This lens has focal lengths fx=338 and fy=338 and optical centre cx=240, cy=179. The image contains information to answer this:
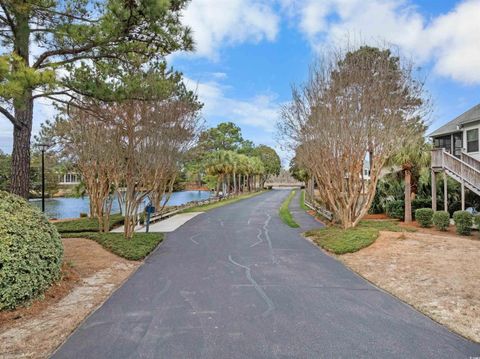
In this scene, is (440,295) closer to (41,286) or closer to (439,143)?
(41,286)

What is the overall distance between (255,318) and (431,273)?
4305mm

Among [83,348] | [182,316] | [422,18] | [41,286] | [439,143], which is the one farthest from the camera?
[439,143]

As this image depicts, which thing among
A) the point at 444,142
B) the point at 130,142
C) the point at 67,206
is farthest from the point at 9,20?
the point at 67,206

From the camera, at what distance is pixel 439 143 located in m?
23.4

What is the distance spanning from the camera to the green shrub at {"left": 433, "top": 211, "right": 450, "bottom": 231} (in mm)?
12461

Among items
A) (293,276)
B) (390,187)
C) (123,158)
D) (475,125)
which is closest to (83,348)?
(293,276)

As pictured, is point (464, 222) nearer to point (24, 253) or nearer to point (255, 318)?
point (255, 318)

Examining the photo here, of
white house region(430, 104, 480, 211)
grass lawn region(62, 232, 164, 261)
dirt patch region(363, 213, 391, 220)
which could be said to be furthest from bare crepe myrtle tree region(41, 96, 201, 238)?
white house region(430, 104, 480, 211)

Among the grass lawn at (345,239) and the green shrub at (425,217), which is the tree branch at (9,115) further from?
the green shrub at (425,217)

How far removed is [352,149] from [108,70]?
320 inches

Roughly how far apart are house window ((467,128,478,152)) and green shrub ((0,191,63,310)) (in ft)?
72.1

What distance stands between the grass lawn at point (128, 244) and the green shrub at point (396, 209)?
470 inches

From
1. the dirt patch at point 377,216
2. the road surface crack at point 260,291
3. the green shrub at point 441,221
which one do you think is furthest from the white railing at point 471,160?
the road surface crack at point 260,291

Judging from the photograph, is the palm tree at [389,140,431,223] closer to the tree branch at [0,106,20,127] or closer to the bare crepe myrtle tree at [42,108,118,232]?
the bare crepe myrtle tree at [42,108,118,232]
